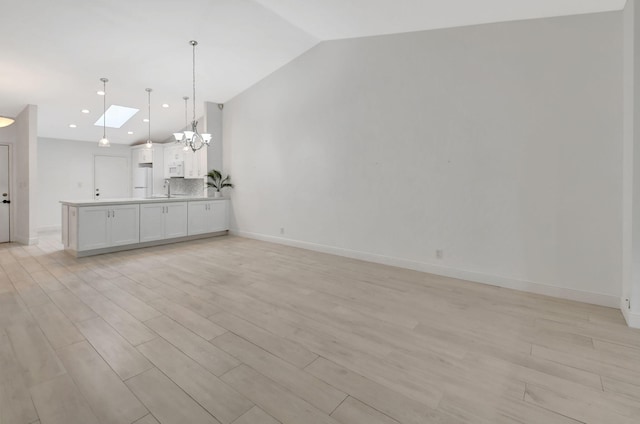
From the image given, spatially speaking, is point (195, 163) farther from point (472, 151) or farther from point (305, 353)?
point (305, 353)

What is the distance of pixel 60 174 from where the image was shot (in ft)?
26.2

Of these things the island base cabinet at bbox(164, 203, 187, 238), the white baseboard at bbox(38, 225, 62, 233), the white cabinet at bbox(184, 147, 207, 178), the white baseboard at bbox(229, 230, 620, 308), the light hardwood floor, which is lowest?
the light hardwood floor

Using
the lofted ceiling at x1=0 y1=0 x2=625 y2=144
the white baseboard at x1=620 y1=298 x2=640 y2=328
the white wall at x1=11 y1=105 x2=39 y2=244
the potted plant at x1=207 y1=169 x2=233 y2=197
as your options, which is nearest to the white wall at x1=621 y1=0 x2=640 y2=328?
the white baseboard at x1=620 y1=298 x2=640 y2=328

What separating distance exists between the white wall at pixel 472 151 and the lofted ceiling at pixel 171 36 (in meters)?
0.30

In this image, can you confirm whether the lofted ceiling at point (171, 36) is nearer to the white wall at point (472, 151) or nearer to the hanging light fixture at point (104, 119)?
the hanging light fixture at point (104, 119)

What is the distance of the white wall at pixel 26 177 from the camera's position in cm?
581

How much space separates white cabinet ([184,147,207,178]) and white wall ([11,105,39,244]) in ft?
9.38

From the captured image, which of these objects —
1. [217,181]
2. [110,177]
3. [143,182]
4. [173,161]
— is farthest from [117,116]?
[217,181]

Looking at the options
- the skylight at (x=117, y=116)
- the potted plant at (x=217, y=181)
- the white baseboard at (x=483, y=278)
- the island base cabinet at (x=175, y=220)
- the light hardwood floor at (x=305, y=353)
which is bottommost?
the light hardwood floor at (x=305, y=353)

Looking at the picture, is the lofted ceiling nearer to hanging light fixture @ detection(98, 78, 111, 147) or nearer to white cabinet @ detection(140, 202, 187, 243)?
hanging light fixture @ detection(98, 78, 111, 147)

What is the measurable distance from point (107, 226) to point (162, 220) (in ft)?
3.09

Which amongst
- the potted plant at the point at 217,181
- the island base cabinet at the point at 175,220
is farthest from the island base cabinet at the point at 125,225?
the potted plant at the point at 217,181

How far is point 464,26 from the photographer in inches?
147

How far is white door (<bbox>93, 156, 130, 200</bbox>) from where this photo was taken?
8.66 metres
